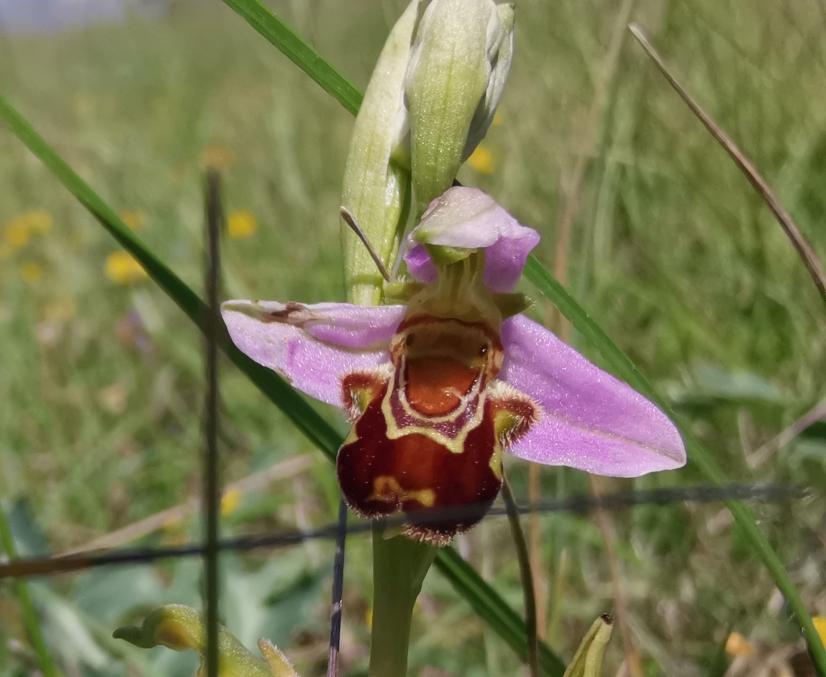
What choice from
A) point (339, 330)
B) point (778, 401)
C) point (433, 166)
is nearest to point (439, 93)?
point (433, 166)

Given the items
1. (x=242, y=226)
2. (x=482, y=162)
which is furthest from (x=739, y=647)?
(x=242, y=226)

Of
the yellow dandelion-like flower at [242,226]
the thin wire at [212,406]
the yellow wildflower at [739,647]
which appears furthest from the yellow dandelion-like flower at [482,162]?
the thin wire at [212,406]

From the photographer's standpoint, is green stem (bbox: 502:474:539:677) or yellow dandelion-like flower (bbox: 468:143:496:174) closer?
green stem (bbox: 502:474:539:677)

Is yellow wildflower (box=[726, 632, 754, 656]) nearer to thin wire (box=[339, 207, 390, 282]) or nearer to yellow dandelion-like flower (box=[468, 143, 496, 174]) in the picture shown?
thin wire (box=[339, 207, 390, 282])

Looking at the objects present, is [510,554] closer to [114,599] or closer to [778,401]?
[778,401]

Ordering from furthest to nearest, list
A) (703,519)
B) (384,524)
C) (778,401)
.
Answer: (703,519), (778,401), (384,524)

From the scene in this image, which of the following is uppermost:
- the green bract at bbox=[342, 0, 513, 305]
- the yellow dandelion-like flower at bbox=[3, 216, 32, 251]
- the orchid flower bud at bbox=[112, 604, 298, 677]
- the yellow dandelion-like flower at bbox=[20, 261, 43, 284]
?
the green bract at bbox=[342, 0, 513, 305]

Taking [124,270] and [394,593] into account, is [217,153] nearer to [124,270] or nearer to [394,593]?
[124,270]

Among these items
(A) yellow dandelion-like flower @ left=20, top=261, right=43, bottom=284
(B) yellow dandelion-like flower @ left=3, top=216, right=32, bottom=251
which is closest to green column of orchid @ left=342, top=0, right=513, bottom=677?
(A) yellow dandelion-like flower @ left=20, top=261, right=43, bottom=284
